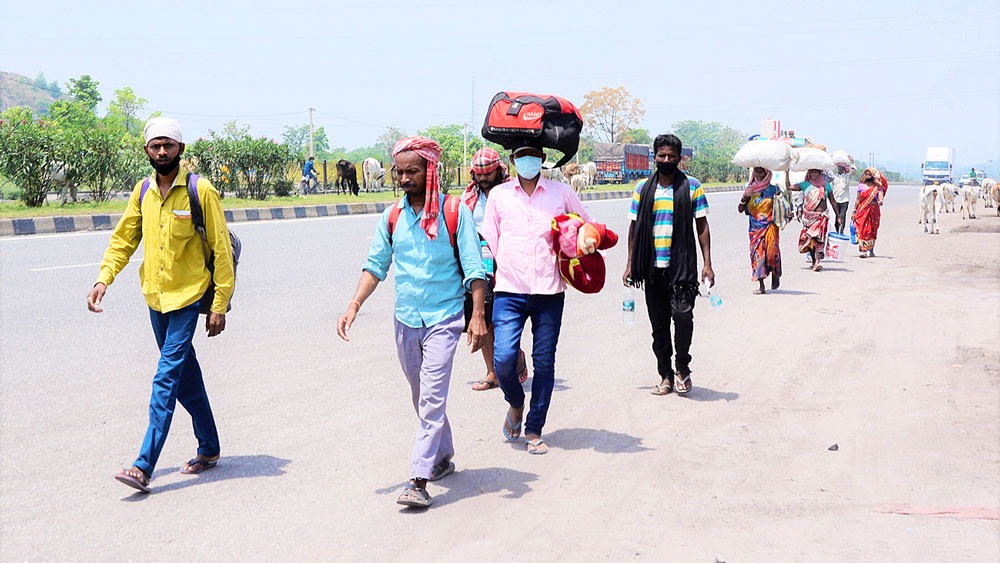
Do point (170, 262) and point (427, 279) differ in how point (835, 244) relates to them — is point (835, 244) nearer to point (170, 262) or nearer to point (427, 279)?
point (427, 279)

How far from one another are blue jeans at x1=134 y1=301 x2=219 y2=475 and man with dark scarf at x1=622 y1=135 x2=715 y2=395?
276 centimetres

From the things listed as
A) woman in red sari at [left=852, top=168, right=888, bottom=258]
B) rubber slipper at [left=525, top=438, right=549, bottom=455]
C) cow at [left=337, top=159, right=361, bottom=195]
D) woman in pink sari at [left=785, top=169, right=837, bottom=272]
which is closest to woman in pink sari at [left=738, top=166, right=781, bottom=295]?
woman in pink sari at [left=785, top=169, right=837, bottom=272]

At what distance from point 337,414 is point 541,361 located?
4.52ft

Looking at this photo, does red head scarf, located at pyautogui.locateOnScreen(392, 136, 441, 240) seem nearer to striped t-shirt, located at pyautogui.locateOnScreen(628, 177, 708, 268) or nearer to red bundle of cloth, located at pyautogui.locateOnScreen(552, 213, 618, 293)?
red bundle of cloth, located at pyautogui.locateOnScreen(552, 213, 618, 293)

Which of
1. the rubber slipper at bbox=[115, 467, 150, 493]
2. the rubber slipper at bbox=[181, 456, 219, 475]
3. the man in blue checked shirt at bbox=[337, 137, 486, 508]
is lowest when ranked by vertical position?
the rubber slipper at bbox=[181, 456, 219, 475]

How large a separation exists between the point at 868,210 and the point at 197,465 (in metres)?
13.9

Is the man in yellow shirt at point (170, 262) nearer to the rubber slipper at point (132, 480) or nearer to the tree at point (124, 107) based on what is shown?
the rubber slipper at point (132, 480)

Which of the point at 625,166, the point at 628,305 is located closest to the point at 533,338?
the point at 628,305

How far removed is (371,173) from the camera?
40062 millimetres

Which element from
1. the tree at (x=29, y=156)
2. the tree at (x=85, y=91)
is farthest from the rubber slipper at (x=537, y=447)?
the tree at (x=85, y=91)

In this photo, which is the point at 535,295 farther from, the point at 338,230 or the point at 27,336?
the point at 338,230

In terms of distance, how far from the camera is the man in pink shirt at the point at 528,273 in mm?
5082

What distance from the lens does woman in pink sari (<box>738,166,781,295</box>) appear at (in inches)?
453

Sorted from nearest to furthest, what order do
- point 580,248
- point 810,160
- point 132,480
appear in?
point 132,480
point 580,248
point 810,160
